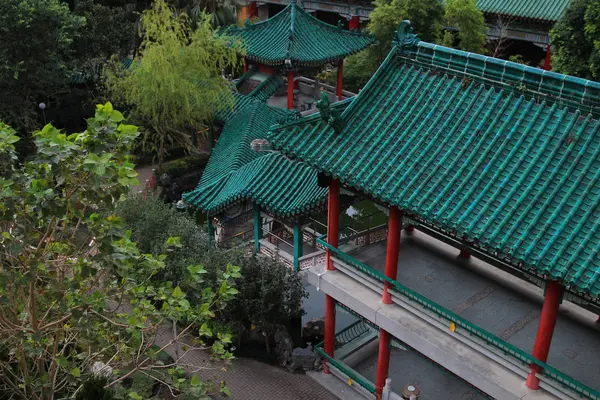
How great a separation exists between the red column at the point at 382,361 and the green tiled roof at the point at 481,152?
3.22 m

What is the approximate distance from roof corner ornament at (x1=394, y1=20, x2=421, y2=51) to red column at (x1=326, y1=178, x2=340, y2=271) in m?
2.90

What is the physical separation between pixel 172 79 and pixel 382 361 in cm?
1362

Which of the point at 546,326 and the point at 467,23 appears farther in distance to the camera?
the point at 467,23

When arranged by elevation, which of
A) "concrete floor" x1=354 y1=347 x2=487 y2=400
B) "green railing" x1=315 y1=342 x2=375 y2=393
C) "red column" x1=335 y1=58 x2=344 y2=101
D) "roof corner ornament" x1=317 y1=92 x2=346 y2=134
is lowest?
"concrete floor" x1=354 y1=347 x2=487 y2=400

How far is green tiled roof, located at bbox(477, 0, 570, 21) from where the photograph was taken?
32875 mm

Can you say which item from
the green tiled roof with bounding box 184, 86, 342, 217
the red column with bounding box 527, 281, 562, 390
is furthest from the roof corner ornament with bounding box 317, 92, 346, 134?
the red column with bounding box 527, 281, 562, 390

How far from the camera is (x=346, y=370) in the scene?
1502 cm

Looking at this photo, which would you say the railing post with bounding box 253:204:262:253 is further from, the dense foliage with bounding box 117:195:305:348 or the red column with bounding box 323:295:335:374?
the red column with bounding box 323:295:335:374

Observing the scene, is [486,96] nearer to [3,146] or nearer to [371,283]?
[371,283]

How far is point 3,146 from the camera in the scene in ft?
25.2

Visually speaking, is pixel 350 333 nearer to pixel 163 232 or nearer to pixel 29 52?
pixel 163 232

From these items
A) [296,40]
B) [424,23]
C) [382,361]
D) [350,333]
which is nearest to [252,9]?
[424,23]

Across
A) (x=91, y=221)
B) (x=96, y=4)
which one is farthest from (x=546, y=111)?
(x=96, y=4)

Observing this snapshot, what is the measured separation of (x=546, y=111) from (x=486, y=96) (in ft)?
3.57
